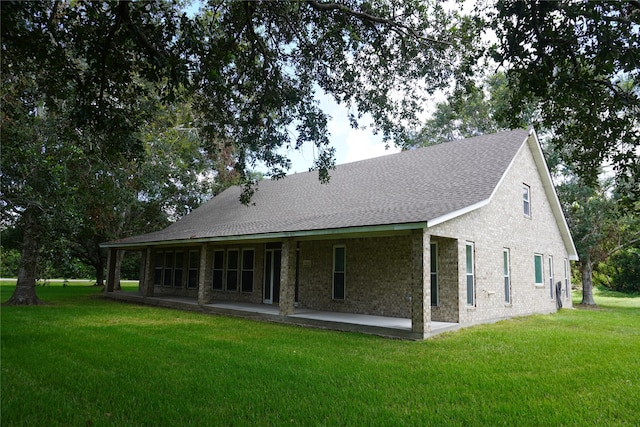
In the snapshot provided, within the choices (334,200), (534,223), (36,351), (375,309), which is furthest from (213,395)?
(534,223)

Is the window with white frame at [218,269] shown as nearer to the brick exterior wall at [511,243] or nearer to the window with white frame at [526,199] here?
the brick exterior wall at [511,243]

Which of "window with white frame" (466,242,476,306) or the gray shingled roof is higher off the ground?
the gray shingled roof

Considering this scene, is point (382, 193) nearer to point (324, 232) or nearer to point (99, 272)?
point (324, 232)

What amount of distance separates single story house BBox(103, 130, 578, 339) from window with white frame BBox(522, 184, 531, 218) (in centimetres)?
4

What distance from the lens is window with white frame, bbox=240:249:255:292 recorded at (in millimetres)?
16547

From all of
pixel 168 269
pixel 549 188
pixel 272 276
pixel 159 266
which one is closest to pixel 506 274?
pixel 549 188

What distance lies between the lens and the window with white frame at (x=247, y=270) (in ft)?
54.3

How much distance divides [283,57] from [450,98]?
10.5ft

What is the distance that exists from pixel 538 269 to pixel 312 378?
12469 millimetres

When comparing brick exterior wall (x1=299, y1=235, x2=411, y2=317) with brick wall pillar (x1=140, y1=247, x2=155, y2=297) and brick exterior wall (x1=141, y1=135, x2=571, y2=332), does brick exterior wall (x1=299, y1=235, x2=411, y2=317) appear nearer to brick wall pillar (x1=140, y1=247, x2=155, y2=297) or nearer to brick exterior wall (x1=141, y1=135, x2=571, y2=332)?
brick exterior wall (x1=141, y1=135, x2=571, y2=332)

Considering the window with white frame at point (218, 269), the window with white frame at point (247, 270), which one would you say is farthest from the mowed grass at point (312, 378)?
the window with white frame at point (218, 269)

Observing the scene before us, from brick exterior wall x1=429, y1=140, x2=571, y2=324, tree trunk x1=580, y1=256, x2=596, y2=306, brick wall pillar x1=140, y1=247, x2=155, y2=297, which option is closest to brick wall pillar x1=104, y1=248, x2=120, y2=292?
brick wall pillar x1=140, y1=247, x2=155, y2=297

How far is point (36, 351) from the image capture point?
788 cm

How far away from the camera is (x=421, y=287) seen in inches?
368
